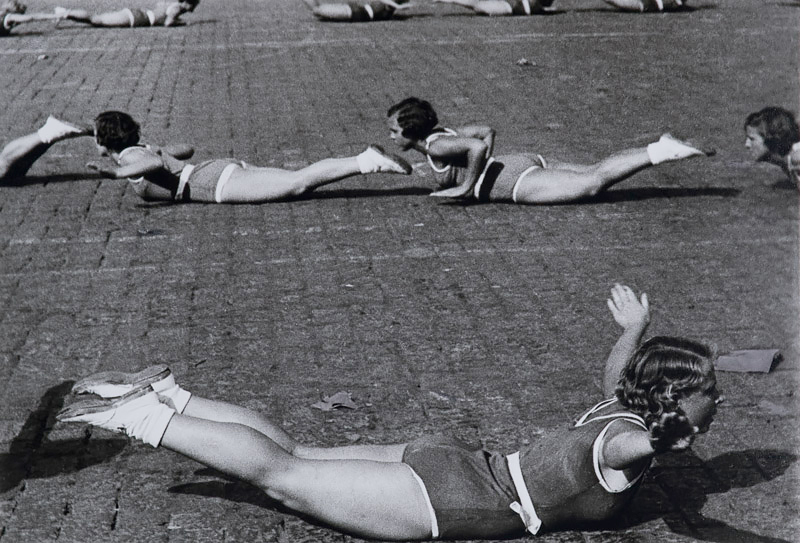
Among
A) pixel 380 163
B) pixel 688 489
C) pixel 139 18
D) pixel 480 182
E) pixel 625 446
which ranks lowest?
pixel 139 18

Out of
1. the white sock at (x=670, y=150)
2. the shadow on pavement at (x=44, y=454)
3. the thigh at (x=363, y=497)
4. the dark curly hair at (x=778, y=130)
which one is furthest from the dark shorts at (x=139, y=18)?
the thigh at (x=363, y=497)

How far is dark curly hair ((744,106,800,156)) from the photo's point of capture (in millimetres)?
8680

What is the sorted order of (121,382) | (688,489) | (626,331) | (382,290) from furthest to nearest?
1. (382,290)
2. (626,331)
3. (688,489)
4. (121,382)

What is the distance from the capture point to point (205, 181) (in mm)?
9219

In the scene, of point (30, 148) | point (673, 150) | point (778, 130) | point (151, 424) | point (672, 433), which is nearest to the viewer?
point (672, 433)

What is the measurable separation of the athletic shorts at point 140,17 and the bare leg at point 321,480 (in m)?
16.5

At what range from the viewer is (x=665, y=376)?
13.4 ft

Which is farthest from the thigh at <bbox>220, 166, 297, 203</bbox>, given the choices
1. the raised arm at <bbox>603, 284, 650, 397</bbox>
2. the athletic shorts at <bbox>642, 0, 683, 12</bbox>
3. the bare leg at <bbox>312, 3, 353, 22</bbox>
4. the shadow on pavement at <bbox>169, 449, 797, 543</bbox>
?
the athletic shorts at <bbox>642, 0, 683, 12</bbox>

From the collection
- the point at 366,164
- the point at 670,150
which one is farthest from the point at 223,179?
the point at 670,150

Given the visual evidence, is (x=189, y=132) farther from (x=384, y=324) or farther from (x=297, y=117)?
(x=384, y=324)

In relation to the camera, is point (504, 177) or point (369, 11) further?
point (369, 11)

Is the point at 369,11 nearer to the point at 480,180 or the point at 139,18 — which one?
the point at 139,18

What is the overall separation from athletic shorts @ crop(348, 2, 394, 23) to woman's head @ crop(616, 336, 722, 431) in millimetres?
16206

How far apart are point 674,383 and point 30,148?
7.22 m
